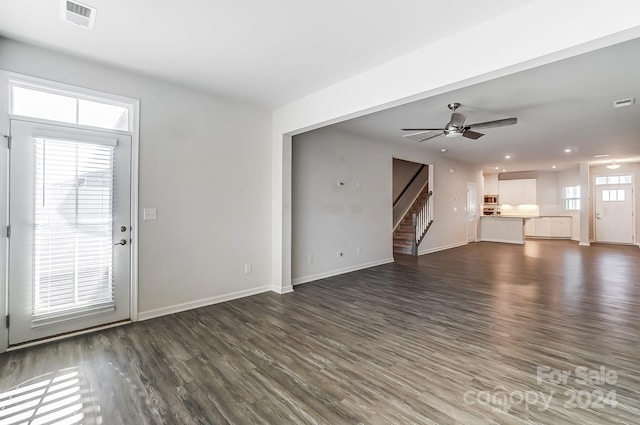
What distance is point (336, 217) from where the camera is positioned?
5738mm

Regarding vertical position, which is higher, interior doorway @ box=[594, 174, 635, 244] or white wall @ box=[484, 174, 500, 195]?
white wall @ box=[484, 174, 500, 195]

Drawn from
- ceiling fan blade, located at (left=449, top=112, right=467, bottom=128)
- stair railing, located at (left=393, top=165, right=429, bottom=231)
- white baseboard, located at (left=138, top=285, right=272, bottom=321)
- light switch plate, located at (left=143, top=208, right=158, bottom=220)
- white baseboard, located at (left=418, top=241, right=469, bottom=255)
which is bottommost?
white baseboard, located at (left=138, top=285, right=272, bottom=321)

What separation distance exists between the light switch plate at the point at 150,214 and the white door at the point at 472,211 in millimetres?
9697

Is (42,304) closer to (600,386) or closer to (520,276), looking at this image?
(600,386)

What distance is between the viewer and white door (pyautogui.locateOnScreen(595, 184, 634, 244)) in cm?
991

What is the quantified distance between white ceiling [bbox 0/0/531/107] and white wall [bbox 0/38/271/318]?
0.25 m

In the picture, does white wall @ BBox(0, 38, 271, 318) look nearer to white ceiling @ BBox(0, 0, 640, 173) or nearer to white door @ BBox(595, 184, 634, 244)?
white ceiling @ BBox(0, 0, 640, 173)

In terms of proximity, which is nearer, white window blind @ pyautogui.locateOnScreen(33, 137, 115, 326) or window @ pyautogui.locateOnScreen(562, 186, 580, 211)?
white window blind @ pyautogui.locateOnScreen(33, 137, 115, 326)

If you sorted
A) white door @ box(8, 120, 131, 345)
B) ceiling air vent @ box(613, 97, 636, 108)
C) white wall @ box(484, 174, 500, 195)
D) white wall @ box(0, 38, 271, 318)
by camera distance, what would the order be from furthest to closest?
1. white wall @ box(484, 174, 500, 195)
2. ceiling air vent @ box(613, 97, 636, 108)
3. white wall @ box(0, 38, 271, 318)
4. white door @ box(8, 120, 131, 345)

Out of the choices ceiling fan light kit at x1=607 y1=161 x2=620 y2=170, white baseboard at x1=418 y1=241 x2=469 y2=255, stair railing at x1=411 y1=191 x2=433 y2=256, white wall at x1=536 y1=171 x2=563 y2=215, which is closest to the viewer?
stair railing at x1=411 y1=191 x2=433 y2=256

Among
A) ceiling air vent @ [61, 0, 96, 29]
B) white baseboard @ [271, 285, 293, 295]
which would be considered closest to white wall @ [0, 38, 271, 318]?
white baseboard @ [271, 285, 293, 295]

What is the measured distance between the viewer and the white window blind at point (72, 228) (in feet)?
9.53

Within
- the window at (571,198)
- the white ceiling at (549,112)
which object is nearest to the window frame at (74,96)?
the white ceiling at (549,112)

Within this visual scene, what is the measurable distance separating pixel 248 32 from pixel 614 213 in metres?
13.3
